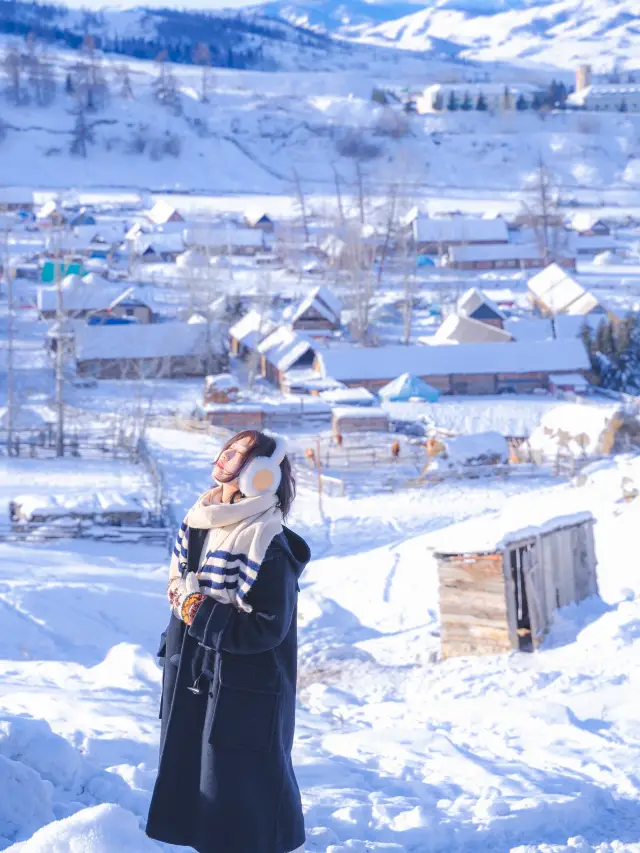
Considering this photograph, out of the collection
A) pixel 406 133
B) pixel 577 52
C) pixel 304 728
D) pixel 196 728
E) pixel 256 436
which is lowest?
pixel 304 728

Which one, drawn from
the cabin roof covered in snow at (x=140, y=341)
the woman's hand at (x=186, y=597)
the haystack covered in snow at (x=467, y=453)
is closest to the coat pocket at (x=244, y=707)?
the woman's hand at (x=186, y=597)

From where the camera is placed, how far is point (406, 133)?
82125 mm

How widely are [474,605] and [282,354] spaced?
22.0 m

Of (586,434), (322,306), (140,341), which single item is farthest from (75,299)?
(586,434)

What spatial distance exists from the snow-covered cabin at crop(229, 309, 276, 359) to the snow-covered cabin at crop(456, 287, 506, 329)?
6044 mm

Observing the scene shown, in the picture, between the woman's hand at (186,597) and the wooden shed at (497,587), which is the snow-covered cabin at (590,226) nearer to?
the wooden shed at (497,587)

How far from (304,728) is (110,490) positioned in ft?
38.8

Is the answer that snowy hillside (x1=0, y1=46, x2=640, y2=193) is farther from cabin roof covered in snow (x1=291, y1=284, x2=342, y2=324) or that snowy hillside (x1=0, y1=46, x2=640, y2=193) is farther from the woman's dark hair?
the woman's dark hair

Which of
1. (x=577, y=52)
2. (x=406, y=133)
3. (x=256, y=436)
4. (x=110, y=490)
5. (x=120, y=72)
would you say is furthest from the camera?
(x=577, y=52)

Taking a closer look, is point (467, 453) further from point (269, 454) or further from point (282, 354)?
point (269, 454)

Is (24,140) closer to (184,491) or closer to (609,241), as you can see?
(609,241)

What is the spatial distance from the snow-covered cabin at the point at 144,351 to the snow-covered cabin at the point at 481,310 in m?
8.56

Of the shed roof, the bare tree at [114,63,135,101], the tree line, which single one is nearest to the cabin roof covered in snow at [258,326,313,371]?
the shed roof

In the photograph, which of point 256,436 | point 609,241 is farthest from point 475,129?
point 256,436
